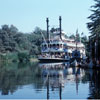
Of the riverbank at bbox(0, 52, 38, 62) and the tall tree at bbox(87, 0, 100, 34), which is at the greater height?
the tall tree at bbox(87, 0, 100, 34)

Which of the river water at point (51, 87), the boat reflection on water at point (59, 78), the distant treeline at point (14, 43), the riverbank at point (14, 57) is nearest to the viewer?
the river water at point (51, 87)

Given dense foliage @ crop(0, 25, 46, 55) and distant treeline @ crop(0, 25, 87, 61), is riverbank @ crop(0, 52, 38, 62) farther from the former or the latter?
dense foliage @ crop(0, 25, 46, 55)

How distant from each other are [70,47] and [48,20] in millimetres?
13822

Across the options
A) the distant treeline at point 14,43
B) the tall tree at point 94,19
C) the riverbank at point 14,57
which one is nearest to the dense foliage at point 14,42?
the distant treeline at point 14,43

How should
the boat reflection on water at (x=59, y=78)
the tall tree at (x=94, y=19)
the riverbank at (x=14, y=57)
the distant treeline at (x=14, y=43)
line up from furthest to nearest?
the distant treeline at (x=14, y=43) → the riverbank at (x=14, y=57) → the tall tree at (x=94, y=19) → the boat reflection on water at (x=59, y=78)

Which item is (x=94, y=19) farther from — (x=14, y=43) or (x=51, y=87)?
(x=14, y=43)

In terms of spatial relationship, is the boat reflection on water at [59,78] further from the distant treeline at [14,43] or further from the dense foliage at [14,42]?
the dense foliage at [14,42]

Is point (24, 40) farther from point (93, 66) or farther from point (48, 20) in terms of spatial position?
point (93, 66)

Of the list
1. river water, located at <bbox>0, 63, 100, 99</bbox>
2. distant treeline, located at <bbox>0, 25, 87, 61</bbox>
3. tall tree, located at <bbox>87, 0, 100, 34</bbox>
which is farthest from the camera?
distant treeline, located at <bbox>0, 25, 87, 61</bbox>

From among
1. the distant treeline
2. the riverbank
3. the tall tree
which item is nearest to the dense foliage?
the distant treeline

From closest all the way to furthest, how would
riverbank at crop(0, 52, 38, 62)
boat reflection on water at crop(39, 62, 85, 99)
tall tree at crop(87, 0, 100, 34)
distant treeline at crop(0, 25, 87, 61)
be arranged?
boat reflection on water at crop(39, 62, 85, 99)
tall tree at crop(87, 0, 100, 34)
riverbank at crop(0, 52, 38, 62)
distant treeline at crop(0, 25, 87, 61)

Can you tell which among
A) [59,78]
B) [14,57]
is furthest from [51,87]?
[14,57]

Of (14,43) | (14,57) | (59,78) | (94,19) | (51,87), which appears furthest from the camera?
(14,43)

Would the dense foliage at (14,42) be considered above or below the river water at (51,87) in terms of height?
above
